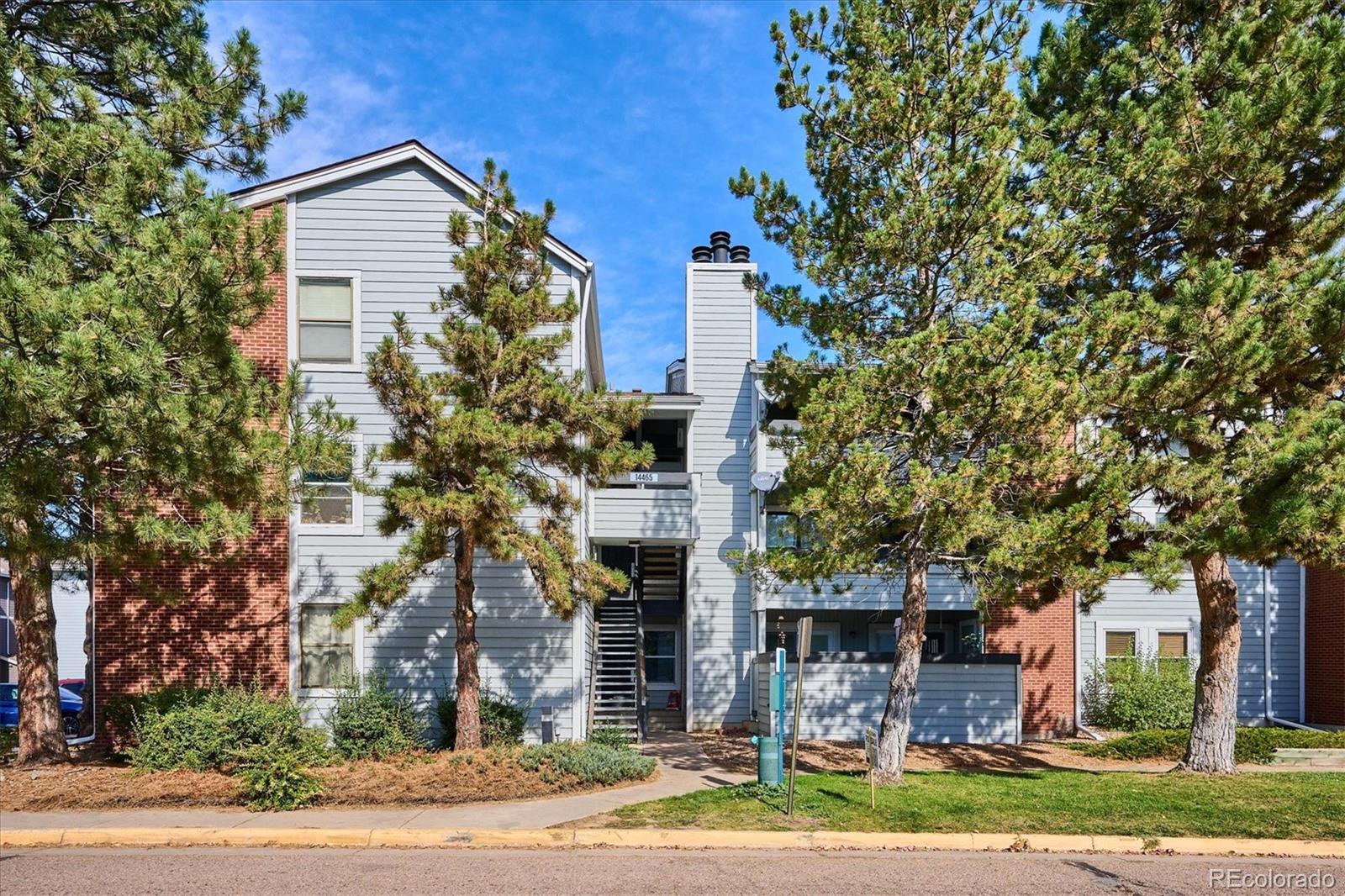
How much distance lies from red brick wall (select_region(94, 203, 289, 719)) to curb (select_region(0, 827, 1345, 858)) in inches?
205

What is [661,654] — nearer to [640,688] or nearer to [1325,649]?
[640,688]

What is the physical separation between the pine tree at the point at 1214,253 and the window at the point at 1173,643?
9.17m

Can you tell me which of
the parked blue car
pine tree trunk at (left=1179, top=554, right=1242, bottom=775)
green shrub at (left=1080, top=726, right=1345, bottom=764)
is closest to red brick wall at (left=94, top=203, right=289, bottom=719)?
the parked blue car

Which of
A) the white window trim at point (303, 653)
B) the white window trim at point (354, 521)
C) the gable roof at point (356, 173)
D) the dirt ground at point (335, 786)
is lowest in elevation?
the dirt ground at point (335, 786)

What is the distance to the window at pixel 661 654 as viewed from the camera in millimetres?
23062

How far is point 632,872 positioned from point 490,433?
19.7ft

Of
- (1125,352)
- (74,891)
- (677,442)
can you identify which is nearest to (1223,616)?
(1125,352)

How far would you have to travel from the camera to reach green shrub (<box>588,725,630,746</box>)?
49.3ft

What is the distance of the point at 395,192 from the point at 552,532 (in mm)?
7190

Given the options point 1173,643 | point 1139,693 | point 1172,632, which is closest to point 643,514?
point 1139,693

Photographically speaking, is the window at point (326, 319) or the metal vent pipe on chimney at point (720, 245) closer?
the window at point (326, 319)

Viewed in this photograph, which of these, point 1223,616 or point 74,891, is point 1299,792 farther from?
point 74,891

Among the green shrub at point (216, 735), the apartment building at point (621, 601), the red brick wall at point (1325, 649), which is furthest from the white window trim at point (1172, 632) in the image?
the green shrub at point (216, 735)

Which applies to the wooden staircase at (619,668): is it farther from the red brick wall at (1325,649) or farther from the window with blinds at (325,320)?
the red brick wall at (1325,649)
